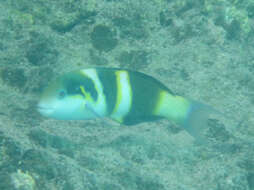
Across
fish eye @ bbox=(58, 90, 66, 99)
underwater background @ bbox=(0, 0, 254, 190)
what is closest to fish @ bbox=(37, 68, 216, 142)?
fish eye @ bbox=(58, 90, 66, 99)

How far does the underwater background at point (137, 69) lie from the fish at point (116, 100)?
30cm

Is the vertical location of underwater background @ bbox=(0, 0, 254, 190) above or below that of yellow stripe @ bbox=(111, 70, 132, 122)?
below

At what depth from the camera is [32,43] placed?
11.3 feet

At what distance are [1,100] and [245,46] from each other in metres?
3.35

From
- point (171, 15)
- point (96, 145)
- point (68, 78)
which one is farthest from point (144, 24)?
point (68, 78)

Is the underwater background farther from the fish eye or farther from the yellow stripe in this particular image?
the yellow stripe

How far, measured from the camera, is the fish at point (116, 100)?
6.56ft

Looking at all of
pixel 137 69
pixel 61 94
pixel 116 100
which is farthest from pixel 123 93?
pixel 137 69

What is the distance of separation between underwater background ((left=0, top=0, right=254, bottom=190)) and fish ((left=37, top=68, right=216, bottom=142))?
30cm

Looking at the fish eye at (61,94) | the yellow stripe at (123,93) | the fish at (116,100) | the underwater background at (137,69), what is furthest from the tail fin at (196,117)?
the fish eye at (61,94)

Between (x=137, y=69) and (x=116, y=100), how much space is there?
172cm

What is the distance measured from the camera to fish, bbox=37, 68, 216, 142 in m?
2.00

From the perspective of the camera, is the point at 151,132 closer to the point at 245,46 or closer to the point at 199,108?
the point at 199,108

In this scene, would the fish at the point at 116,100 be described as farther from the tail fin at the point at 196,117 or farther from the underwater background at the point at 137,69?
the underwater background at the point at 137,69
